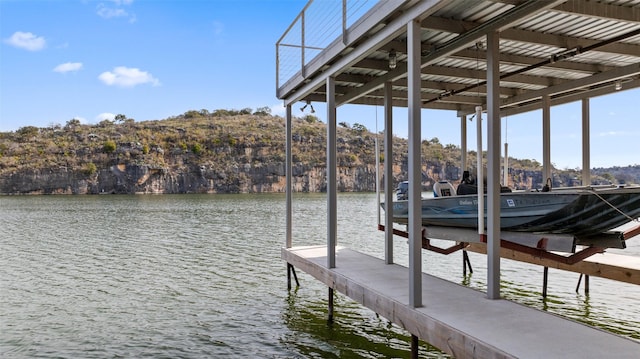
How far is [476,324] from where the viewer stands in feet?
15.6

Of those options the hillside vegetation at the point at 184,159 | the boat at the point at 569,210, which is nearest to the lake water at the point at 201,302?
the boat at the point at 569,210

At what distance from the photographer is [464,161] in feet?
36.3

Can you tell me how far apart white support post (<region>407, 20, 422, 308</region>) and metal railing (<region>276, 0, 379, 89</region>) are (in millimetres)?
1051

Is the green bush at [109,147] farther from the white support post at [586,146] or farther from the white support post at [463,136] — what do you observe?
the white support post at [586,146]

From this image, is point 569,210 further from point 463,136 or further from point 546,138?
point 463,136

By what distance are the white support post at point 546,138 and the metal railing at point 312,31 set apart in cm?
415

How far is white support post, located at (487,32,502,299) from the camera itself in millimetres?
5766

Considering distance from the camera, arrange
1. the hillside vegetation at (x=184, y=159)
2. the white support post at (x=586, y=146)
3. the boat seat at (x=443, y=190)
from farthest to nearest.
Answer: the hillside vegetation at (x=184, y=159)
the boat seat at (x=443, y=190)
the white support post at (x=586, y=146)

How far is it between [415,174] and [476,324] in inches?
63.8

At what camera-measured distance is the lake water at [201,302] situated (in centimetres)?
736

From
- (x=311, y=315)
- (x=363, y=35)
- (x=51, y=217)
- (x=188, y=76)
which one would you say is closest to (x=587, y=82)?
(x=363, y=35)

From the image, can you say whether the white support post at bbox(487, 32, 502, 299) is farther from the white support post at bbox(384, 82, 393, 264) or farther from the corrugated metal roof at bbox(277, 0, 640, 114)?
the white support post at bbox(384, 82, 393, 264)

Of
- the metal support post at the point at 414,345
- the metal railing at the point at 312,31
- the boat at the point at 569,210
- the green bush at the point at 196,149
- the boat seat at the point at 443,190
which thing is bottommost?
the metal support post at the point at 414,345

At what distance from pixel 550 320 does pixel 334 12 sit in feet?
16.4
